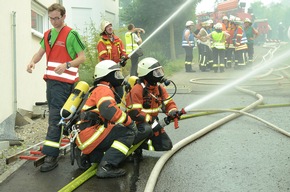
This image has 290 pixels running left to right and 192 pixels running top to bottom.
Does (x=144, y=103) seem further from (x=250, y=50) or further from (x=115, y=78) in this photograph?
(x=250, y=50)

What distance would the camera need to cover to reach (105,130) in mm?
4594

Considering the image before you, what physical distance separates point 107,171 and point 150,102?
103 centimetres

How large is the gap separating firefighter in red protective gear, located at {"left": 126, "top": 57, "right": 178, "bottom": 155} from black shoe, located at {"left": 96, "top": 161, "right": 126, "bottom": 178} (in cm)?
65

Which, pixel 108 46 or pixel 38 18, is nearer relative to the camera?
pixel 108 46

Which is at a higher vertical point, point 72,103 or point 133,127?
point 72,103

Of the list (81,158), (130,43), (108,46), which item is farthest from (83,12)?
(81,158)

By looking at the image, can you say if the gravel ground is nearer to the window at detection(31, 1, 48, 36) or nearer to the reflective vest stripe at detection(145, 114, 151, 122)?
the reflective vest stripe at detection(145, 114, 151, 122)

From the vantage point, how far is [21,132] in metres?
6.84

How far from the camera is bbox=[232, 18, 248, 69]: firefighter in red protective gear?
16.3 metres

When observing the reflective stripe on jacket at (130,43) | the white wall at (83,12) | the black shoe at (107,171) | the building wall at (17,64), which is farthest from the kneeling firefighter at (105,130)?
the white wall at (83,12)

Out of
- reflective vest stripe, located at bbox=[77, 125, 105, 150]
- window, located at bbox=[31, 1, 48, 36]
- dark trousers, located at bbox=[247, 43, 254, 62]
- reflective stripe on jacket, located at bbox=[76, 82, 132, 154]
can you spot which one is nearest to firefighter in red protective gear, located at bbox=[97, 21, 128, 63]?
window, located at bbox=[31, 1, 48, 36]

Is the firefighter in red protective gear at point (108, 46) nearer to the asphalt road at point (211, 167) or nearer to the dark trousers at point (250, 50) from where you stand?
the asphalt road at point (211, 167)

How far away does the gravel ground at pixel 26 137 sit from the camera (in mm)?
5086

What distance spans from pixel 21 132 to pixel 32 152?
5.60 ft
